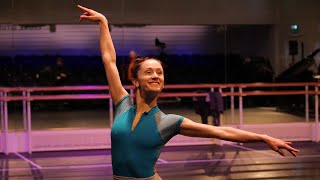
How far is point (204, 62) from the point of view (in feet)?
35.4

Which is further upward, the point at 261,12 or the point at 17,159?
the point at 261,12

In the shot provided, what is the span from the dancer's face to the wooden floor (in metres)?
3.75

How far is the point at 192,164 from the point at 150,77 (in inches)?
185

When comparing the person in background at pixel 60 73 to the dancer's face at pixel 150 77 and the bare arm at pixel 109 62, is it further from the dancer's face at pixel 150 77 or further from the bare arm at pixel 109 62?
the dancer's face at pixel 150 77

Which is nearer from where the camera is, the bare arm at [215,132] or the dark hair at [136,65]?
the bare arm at [215,132]

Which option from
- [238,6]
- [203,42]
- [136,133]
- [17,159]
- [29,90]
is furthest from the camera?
[203,42]

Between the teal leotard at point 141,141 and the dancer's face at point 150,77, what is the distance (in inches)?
3.8

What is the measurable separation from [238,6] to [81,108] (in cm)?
353

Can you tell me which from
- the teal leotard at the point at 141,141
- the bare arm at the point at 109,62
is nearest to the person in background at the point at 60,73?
the bare arm at the point at 109,62

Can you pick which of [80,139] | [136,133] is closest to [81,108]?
[80,139]

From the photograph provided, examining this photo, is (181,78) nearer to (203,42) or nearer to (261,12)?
(203,42)

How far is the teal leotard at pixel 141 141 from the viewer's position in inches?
77.1

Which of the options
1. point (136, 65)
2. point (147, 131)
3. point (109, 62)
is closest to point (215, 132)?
point (147, 131)

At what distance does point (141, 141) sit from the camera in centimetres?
195
